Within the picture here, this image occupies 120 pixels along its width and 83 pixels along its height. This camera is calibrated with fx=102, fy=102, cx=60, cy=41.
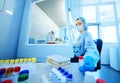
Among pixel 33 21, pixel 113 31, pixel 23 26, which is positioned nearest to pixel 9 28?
pixel 23 26

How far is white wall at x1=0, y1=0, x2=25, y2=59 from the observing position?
193cm

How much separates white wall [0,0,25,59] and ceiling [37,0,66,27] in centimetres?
56

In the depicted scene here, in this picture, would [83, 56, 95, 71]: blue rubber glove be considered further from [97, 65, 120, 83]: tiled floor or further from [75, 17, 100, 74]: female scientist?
[97, 65, 120, 83]: tiled floor

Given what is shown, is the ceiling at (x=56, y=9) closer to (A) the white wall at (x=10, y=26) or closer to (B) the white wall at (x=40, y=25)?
(B) the white wall at (x=40, y=25)

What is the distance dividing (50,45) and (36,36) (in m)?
0.52

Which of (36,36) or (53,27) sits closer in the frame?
(36,36)

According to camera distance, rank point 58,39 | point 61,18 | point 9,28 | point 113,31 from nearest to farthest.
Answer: point 9,28
point 58,39
point 61,18
point 113,31

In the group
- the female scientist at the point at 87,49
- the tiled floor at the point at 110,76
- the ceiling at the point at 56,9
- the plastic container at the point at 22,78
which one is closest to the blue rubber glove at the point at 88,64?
the female scientist at the point at 87,49

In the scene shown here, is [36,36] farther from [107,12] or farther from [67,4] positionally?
[107,12]

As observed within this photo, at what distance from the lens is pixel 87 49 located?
1098 mm

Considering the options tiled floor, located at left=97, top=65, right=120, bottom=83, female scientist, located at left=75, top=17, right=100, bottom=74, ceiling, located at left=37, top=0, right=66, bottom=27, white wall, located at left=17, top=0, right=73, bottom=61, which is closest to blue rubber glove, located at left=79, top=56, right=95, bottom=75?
female scientist, located at left=75, top=17, right=100, bottom=74

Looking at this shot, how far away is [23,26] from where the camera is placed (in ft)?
8.17

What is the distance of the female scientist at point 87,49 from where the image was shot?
2.77ft

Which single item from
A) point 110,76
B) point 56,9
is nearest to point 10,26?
point 56,9
